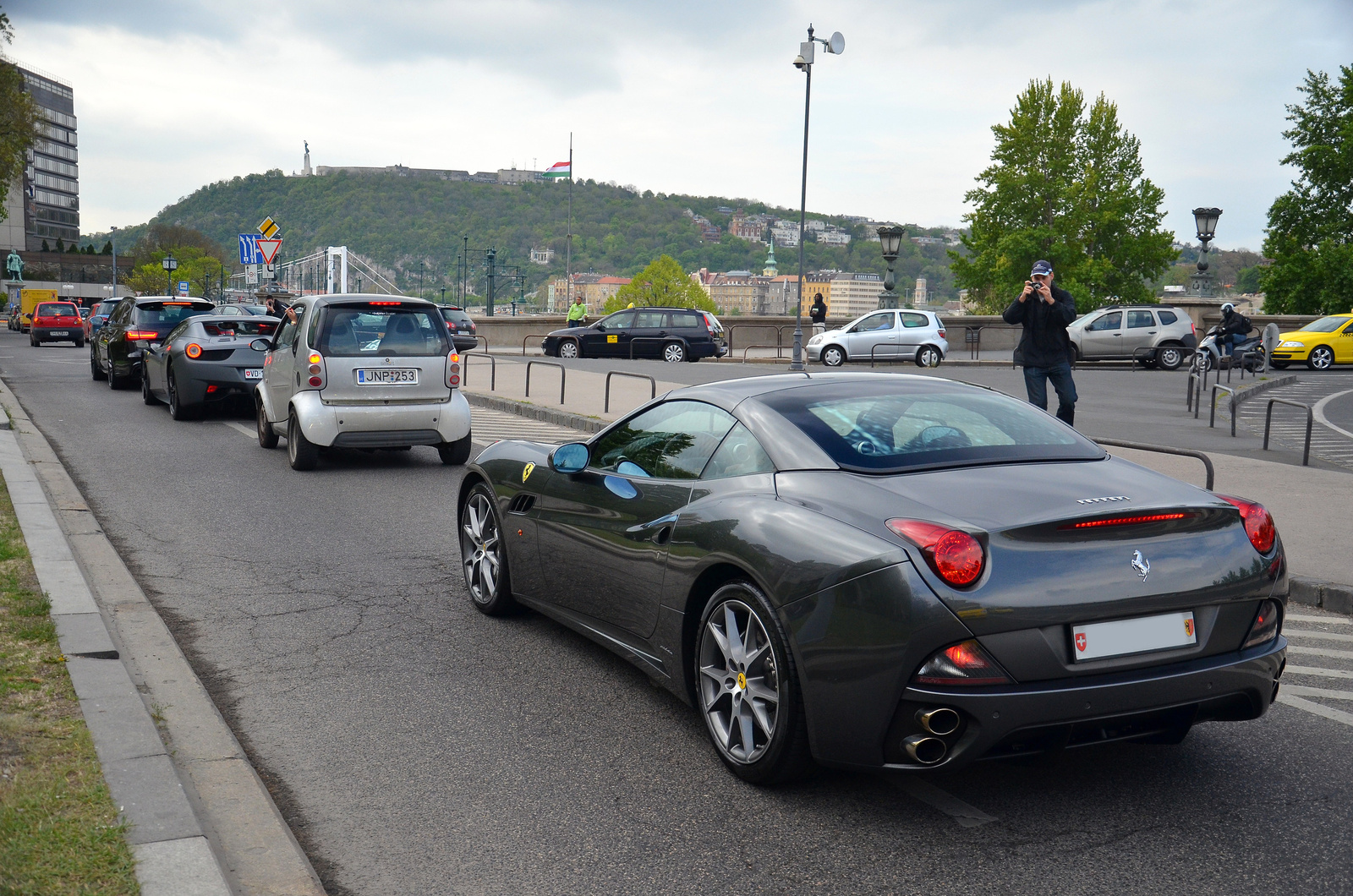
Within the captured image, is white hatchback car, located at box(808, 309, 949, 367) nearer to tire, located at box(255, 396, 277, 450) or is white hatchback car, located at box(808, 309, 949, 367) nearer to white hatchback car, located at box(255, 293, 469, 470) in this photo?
tire, located at box(255, 396, 277, 450)

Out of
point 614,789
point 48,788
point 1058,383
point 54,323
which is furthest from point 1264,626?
point 54,323

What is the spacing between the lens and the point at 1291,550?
7676mm

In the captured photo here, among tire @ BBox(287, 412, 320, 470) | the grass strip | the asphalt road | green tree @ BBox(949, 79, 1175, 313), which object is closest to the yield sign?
tire @ BBox(287, 412, 320, 470)

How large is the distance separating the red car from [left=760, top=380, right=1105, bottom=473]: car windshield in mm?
44687

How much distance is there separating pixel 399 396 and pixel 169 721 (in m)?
7.50

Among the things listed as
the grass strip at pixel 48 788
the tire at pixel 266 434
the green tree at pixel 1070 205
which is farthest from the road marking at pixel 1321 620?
the green tree at pixel 1070 205

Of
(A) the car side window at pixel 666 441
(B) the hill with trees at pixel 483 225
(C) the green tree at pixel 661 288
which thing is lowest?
(A) the car side window at pixel 666 441

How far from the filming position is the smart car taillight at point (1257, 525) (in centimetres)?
382

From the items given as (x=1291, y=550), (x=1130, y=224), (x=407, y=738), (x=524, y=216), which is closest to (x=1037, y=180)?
(x=1130, y=224)

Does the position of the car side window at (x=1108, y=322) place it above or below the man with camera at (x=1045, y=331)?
above

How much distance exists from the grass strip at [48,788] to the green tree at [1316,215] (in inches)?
2149

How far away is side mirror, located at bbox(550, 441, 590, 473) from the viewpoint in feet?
16.9

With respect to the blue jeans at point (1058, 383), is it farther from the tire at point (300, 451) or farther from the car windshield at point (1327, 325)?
the car windshield at point (1327, 325)

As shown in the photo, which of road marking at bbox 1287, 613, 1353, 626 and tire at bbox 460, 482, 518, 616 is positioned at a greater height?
tire at bbox 460, 482, 518, 616
